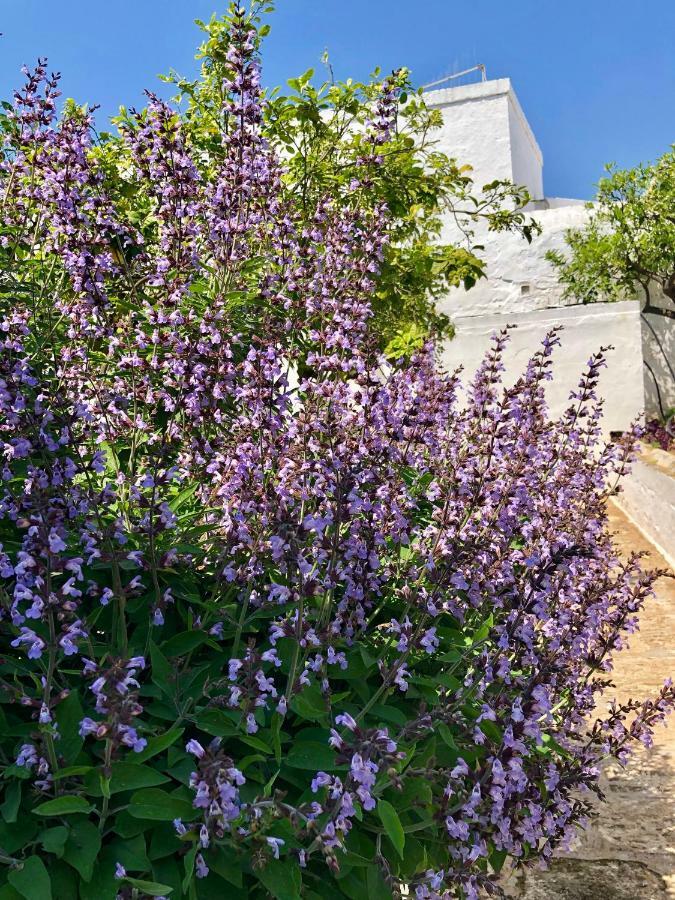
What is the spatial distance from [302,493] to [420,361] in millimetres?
972

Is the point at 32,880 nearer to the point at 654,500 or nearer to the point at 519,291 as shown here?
the point at 654,500

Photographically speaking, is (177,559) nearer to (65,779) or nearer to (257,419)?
(257,419)

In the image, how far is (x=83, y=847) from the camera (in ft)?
5.77

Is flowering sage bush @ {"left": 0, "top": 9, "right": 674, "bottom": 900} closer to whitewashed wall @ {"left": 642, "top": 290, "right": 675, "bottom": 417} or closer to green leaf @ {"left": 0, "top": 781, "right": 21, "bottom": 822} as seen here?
green leaf @ {"left": 0, "top": 781, "right": 21, "bottom": 822}

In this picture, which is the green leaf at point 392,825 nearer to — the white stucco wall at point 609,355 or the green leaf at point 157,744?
the green leaf at point 157,744

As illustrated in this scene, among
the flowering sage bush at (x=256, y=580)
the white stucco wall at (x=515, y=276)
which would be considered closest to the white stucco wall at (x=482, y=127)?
the white stucco wall at (x=515, y=276)

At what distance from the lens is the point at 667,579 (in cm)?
826

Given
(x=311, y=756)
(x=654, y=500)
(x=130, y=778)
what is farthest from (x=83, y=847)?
(x=654, y=500)

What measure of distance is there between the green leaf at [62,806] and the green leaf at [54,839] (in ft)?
0.33

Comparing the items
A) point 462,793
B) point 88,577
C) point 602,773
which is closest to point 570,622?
point 462,793

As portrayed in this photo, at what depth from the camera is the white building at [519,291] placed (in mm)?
14961

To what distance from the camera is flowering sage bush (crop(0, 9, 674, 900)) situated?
182 cm

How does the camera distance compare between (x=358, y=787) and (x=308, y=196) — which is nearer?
(x=358, y=787)

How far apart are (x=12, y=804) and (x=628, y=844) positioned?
10.0ft
